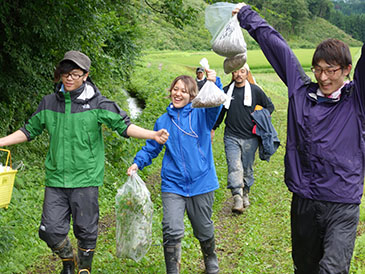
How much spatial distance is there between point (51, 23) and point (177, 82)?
11.5ft

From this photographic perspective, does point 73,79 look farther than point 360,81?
Yes

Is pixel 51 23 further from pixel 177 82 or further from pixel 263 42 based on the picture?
pixel 263 42

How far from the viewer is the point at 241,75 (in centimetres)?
739

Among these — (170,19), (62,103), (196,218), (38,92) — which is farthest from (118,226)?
(170,19)

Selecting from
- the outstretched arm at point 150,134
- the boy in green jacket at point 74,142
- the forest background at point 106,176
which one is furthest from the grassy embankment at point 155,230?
the outstretched arm at point 150,134

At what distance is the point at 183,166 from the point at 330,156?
5.34 ft

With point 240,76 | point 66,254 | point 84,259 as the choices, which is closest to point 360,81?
point 84,259

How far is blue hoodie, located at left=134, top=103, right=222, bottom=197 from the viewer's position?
464cm

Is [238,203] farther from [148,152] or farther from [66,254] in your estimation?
[66,254]

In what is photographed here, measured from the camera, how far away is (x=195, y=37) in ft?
234

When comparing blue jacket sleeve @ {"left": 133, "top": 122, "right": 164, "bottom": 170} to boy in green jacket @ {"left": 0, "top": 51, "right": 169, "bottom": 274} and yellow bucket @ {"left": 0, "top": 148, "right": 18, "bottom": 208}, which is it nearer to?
boy in green jacket @ {"left": 0, "top": 51, "right": 169, "bottom": 274}

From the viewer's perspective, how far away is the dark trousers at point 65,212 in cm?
446

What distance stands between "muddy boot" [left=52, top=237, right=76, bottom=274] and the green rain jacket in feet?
1.96

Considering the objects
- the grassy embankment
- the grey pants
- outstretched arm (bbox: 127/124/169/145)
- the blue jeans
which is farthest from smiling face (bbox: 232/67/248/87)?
outstretched arm (bbox: 127/124/169/145)
